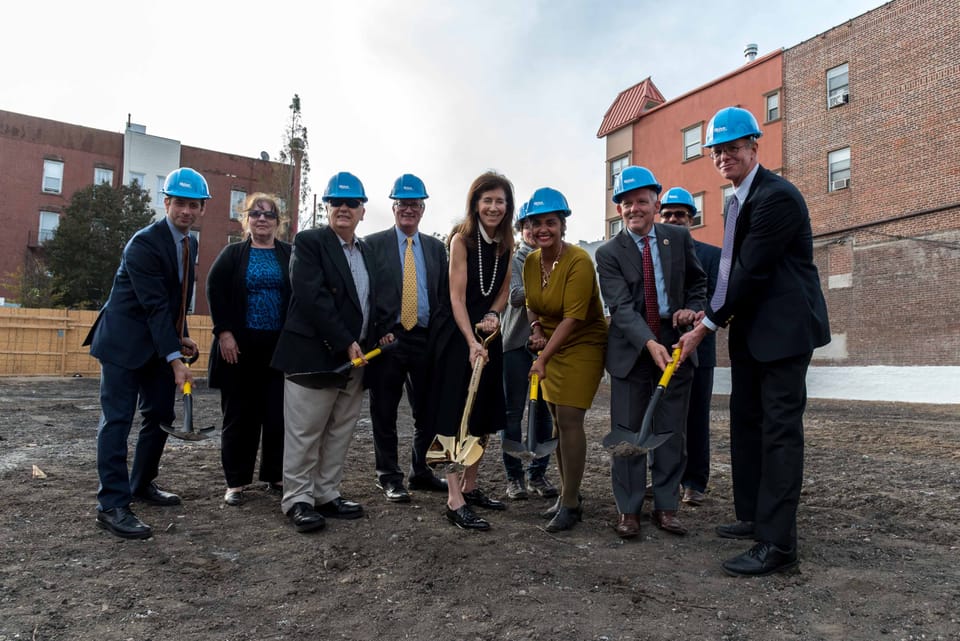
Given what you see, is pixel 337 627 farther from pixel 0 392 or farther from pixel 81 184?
pixel 81 184

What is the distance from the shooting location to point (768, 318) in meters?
3.44

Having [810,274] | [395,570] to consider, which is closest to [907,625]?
[810,274]

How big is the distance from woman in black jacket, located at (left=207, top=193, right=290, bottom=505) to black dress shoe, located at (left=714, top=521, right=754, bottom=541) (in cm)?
305

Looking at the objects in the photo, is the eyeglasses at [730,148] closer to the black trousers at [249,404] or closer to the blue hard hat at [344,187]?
the blue hard hat at [344,187]

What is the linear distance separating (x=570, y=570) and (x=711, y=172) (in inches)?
939

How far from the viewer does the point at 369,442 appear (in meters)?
7.48

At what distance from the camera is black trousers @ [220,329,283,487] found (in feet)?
15.1

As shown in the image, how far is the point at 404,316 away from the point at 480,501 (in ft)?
4.58

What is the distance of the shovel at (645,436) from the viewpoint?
3555 millimetres

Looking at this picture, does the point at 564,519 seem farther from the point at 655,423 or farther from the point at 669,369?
the point at 669,369

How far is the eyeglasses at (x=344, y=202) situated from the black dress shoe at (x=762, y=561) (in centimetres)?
303

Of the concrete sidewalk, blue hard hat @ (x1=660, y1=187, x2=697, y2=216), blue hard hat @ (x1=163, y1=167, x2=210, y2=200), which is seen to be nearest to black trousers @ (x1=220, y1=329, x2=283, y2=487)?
blue hard hat @ (x1=163, y1=167, x2=210, y2=200)

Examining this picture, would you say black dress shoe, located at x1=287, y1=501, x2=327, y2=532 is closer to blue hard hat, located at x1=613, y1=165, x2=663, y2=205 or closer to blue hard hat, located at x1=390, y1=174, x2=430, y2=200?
blue hard hat, located at x1=390, y1=174, x2=430, y2=200

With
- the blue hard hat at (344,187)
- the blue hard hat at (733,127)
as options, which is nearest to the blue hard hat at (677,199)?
the blue hard hat at (733,127)
